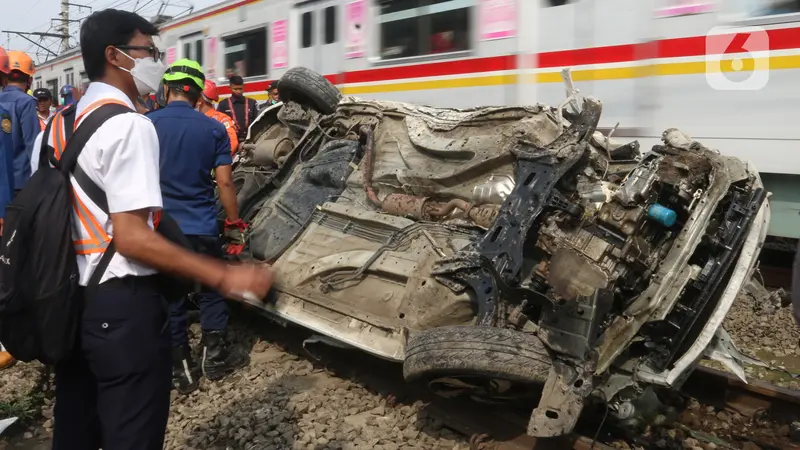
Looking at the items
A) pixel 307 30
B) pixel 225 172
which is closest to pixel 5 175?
pixel 225 172

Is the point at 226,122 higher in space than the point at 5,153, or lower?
higher

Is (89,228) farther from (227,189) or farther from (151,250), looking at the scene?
(227,189)

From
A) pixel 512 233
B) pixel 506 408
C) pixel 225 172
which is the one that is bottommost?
pixel 506 408

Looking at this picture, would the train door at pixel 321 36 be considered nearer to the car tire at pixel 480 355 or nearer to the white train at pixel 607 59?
the white train at pixel 607 59

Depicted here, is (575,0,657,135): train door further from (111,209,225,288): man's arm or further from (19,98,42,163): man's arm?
(111,209,225,288): man's arm

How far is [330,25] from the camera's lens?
8906 mm

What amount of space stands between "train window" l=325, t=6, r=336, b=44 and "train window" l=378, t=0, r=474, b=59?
1.02m

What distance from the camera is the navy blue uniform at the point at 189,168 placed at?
4.02 m

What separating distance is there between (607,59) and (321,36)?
172 inches

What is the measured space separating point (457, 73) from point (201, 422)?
15.8 feet

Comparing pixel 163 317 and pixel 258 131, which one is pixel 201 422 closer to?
pixel 163 317

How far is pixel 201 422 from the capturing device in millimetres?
3750

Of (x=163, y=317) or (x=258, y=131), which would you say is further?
(x=258, y=131)

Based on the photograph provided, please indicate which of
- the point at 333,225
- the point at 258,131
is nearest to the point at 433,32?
the point at 258,131
